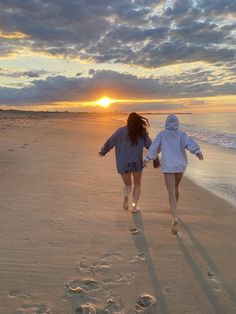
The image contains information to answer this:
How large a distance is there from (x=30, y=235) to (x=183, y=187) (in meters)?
4.75

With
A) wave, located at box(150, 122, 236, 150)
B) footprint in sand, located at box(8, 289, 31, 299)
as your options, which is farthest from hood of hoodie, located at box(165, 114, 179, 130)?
wave, located at box(150, 122, 236, 150)

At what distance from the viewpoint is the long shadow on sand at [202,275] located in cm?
387

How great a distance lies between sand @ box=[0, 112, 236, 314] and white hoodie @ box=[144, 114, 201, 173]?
1018 mm

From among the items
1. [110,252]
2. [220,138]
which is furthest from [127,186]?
[220,138]

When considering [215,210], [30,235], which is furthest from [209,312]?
[215,210]

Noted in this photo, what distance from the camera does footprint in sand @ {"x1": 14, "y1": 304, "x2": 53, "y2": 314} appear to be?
359 cm

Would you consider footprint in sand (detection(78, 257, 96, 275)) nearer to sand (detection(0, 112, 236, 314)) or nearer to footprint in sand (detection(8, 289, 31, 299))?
sand (detection(0, 112, 236, 314))

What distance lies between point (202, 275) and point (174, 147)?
2350 mm

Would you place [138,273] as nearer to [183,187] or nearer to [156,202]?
[156,202]

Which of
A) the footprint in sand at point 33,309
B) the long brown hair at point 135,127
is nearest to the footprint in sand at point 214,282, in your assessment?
the footprint in sand at point 33,309

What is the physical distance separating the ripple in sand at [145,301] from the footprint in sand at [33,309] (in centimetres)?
91

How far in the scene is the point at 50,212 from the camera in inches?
262

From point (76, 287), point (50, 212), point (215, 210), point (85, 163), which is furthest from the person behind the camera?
point (85, 163)

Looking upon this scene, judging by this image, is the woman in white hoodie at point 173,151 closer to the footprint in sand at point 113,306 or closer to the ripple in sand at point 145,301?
the ripple in sand at point 145,301
